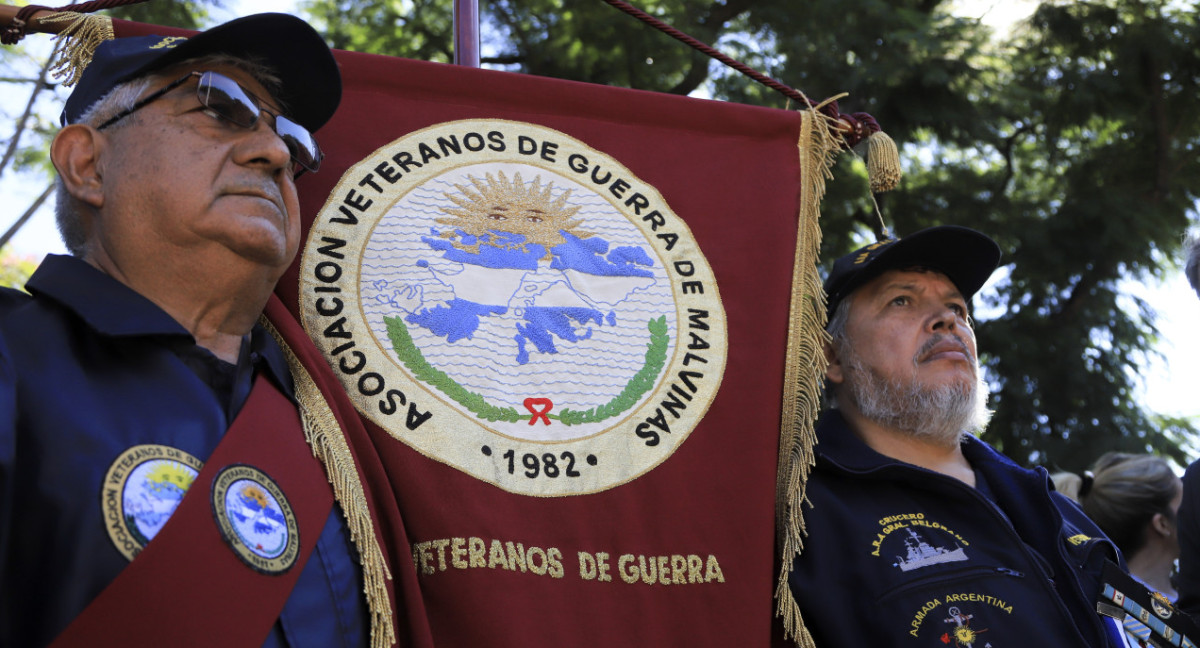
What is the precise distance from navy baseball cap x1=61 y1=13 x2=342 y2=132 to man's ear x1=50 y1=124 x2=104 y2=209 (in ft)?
0.26

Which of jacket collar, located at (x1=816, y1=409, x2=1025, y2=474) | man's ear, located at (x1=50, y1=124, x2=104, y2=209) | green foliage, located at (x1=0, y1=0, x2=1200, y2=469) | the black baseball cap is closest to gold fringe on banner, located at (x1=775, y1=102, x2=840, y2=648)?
jacket collar, located at (x1=816, y1=409, x2=1025, y2=474)

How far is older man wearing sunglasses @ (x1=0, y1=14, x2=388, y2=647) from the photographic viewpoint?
1745mm

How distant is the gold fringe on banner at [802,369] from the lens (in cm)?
273

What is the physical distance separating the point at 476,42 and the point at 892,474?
1681 millimetres

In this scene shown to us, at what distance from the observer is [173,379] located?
2.04 m

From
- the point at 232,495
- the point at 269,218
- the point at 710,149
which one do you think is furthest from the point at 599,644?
the point at 710,149

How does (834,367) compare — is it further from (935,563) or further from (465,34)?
(465,34)

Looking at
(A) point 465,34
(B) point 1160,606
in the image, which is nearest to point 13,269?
(A) point 465,34

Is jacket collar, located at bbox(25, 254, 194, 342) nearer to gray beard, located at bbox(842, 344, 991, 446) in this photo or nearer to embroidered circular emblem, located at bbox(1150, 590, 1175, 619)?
gray beard, located at bbox(842, 344, 991, 446)

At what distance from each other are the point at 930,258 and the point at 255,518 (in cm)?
224

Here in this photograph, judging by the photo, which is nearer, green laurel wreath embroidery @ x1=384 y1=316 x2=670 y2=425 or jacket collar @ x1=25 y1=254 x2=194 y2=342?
jacket collar @ x1=25 y1=254 x2=194 y2=342

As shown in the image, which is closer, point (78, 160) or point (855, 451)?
point (78, 160)

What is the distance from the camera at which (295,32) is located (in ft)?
7.81

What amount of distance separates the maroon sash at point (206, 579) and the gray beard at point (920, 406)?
1.76 metres
